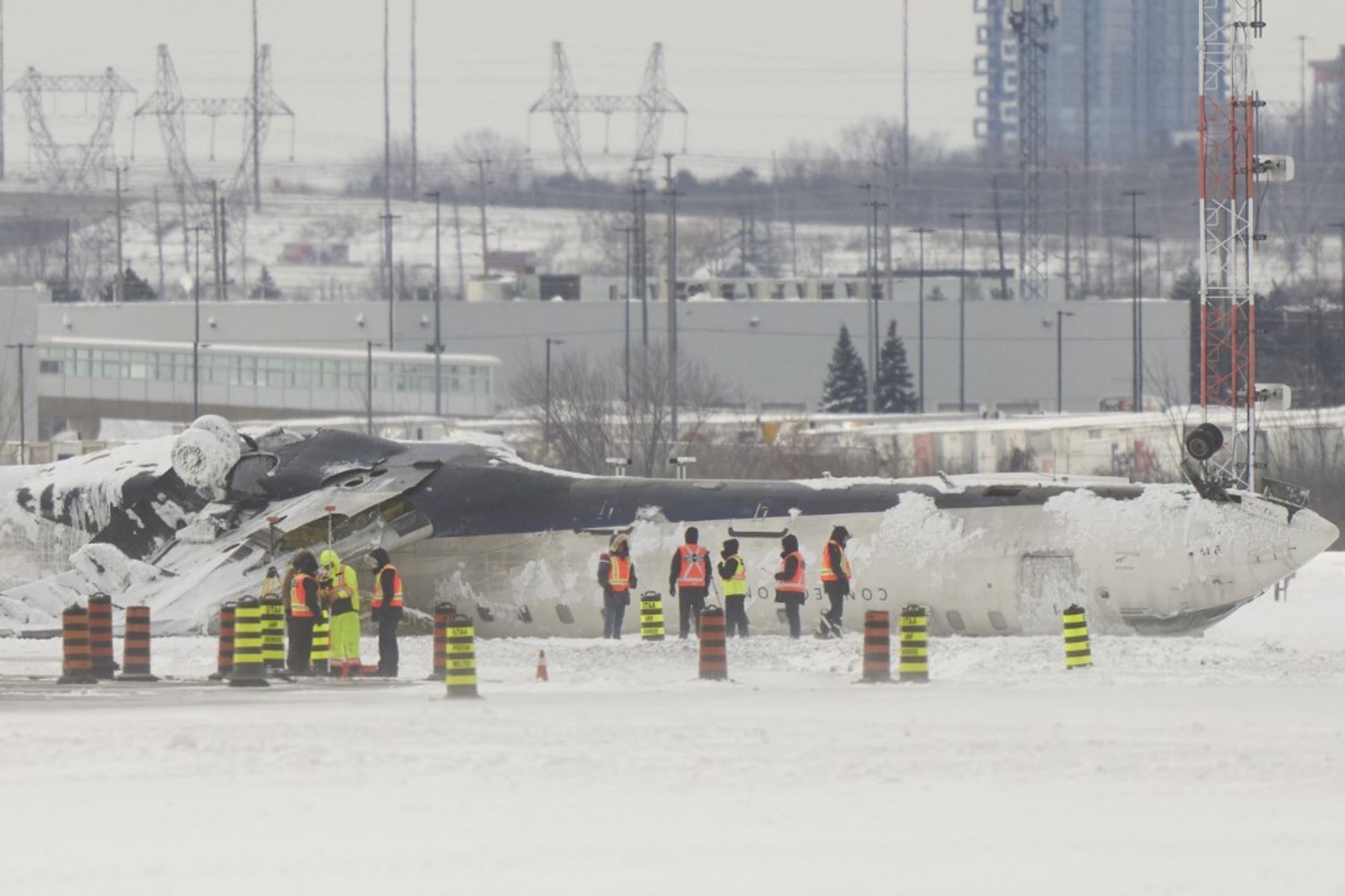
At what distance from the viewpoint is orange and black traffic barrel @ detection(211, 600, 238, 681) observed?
3034 centimetres

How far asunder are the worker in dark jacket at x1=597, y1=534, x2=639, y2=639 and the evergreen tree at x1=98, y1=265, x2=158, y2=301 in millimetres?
133566

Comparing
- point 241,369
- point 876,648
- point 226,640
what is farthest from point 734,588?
point 241,369

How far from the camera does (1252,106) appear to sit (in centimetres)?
4738

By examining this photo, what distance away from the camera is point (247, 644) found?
28375mm

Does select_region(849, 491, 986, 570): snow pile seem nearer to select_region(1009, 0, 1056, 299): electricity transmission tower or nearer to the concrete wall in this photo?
the concrete wall

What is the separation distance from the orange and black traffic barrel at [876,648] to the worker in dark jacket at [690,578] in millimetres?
4939

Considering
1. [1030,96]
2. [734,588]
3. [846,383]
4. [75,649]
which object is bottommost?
[75,649]

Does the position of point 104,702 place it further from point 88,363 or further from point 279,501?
point 88,363

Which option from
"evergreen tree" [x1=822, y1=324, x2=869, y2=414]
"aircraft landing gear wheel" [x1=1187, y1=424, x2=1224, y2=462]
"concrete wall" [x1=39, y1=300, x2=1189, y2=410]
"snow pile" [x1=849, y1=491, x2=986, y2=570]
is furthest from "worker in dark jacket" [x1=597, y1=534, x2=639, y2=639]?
"concrete wall" [x1=39, y1=300, x2=1189, y2=410]

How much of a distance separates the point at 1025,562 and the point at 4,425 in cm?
7198

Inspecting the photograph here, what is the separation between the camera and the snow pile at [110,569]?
1405 inches

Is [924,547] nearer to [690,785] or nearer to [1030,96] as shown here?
[690,785]

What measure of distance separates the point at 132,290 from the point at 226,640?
141544mm

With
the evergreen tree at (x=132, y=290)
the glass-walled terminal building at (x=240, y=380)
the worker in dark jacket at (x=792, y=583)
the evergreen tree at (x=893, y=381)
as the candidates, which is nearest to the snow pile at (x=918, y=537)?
the worker in dark jacket at (x=792, y=583)
